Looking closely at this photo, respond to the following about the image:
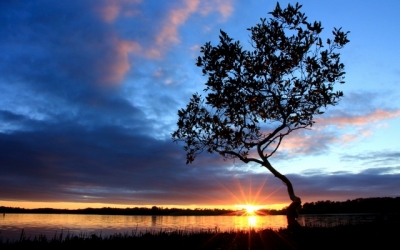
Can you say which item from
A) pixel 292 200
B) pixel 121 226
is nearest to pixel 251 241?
pixel 292 200

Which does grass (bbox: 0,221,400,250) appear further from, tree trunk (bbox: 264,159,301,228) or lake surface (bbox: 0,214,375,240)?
lake surface (bbox: 0,214,375,240)

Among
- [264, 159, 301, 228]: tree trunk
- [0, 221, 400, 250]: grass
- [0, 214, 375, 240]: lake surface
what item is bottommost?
[0, 214, 375, 240]: lake surface

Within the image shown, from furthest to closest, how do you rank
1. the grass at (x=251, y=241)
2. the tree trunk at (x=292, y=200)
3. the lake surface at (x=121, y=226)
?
the lake surface at (x=121, y=226), the tree trunk at (x=292, y=200), the grass at (x=251, y=241)

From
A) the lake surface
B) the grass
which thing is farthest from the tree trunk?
the lake surface

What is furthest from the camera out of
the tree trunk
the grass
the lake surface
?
the lake surface

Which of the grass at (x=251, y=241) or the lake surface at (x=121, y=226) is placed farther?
the lake surface at (x=121, y=226)

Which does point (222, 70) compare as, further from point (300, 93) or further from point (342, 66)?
point (342, 66)

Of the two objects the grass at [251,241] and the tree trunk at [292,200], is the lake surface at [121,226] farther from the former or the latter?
the tree trunk at [292,200]

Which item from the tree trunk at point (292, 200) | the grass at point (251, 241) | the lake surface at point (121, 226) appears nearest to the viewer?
the grass at point (251, 241)

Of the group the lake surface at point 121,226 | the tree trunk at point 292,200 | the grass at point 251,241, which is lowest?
the lake surface at point 121,226

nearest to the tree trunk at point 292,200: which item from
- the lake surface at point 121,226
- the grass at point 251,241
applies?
the grass at point 251,241

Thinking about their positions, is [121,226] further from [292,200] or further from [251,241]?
[251,241]

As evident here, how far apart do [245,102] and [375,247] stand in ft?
36.6

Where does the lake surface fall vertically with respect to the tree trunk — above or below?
below
